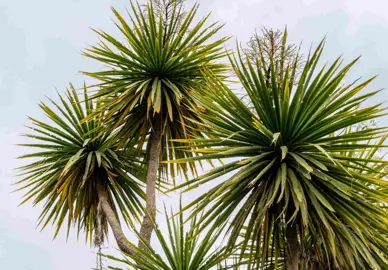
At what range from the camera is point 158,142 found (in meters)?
6.88

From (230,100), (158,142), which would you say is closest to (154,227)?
(158,142)

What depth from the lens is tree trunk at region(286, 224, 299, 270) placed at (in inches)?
184

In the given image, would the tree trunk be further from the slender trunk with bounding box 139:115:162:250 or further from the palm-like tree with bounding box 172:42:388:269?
the slender trunk with bounding box 139:115:162:250

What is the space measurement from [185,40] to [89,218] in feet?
9.19

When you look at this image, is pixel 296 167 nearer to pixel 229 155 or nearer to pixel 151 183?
pixel 229 155

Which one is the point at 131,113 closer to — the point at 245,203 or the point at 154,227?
the point at 154,227

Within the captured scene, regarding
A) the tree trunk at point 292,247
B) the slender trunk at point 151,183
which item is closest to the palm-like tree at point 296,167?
the tree trunk at point 292,247

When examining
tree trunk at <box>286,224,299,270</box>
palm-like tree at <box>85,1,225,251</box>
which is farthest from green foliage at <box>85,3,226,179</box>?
tree trunk at <box>286,224,299,270</box>

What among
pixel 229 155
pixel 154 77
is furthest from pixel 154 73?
pixel 229 155

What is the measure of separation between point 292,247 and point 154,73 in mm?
3067

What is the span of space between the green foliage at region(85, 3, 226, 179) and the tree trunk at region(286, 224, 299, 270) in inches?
86.5

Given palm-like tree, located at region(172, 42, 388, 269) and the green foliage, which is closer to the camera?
palm-like tree, located at region(172, 42, 388, 269)

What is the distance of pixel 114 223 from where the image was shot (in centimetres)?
652

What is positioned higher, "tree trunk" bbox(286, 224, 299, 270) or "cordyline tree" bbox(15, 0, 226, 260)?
"cordyline tree" bbox(15, 0, 226, 260)
